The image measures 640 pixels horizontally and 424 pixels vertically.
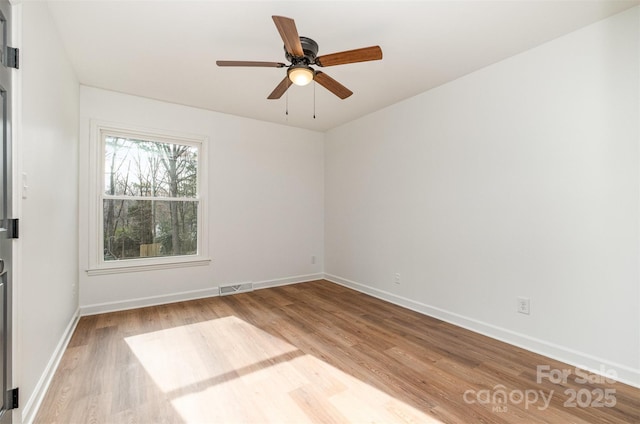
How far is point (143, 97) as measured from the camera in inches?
144

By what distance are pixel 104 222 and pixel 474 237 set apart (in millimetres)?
4123

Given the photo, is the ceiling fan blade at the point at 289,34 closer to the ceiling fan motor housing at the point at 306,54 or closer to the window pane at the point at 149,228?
the ceiling fan motor housing at the point at 306,54

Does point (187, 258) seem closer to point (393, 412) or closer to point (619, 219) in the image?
point (393, 412)

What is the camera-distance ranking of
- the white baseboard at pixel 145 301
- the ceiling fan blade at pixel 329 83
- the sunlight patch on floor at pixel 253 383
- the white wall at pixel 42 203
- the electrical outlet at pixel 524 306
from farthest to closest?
the white baseboard at pixel 145 301
the electrical outlet at pixel 524 306
the ceiling fan blade at pixel 329 83
the sunlight patch on floor at pixel 253 383
the white wall at pixel 42 203

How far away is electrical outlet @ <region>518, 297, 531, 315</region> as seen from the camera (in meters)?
2.58

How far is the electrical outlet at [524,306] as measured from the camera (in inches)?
102

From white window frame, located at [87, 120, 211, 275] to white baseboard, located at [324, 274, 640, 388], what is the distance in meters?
2.71

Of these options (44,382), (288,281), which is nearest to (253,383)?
(44,382)

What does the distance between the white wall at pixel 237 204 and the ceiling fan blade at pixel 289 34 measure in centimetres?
251

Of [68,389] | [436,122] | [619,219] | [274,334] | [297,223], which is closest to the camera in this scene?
[68,389]

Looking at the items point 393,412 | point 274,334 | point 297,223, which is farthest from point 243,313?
point 393,412

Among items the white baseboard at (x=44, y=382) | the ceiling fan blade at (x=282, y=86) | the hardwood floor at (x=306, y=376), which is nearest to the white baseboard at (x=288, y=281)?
the hardwood floor at (x=306, y=376)

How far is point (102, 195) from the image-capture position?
3459 mm

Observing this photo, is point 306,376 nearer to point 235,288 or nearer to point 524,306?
point 524,306
